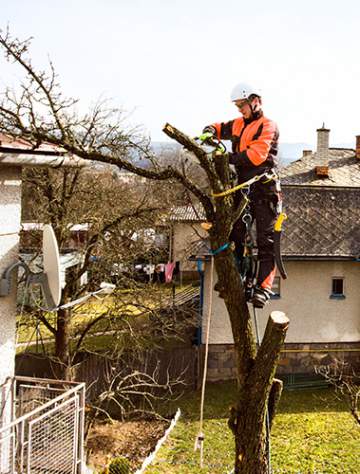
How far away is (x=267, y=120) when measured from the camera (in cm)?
584

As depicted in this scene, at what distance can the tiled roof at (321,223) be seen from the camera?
1823cm

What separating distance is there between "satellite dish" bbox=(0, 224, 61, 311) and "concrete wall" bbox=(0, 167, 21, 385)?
8.9 inches

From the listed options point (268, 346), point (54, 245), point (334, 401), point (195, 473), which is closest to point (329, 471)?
point (195, 473)

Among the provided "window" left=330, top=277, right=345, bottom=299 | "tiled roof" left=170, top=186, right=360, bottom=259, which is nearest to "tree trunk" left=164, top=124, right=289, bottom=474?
"tiled roof" left=170, top=186, right=360, bottom=259

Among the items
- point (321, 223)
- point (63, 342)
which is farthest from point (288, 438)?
point (321, 223)

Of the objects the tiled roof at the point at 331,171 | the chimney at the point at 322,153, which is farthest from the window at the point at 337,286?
the chimney at the point at 322,153

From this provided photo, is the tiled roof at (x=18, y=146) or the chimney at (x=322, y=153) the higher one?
the chimney at (x=322, y=153)

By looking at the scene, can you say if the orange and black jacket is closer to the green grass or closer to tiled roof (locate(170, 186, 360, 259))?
the green grass

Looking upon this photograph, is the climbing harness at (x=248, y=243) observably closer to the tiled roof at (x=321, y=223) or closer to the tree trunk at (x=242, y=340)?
the tree trunk at (x=242, y=340)

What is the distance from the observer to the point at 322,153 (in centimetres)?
2777

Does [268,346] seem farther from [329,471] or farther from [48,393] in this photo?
[329,471]

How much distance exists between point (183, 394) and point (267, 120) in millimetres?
13017

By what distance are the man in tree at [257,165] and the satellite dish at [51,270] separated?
2.17 meters

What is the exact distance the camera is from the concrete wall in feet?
24.1
